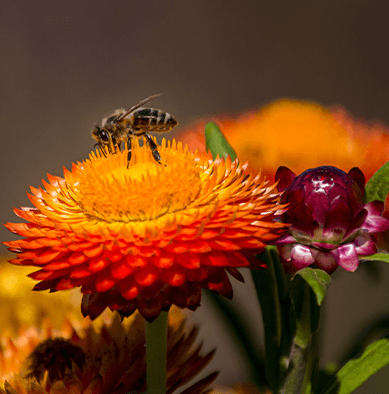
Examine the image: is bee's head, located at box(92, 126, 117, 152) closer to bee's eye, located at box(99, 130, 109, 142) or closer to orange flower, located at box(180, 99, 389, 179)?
bee's eye, located at box(99, 130, 109, 142)

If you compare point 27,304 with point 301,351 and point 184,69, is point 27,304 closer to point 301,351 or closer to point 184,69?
point 301,351

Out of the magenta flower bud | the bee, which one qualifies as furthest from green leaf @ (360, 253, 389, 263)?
the bee

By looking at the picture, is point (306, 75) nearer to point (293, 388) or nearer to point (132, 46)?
point (132, 46)

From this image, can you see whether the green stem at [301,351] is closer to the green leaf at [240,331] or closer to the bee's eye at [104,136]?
the green leaf at [240,331]

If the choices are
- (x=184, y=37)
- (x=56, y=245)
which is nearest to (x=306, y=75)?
(x=184, y=37)

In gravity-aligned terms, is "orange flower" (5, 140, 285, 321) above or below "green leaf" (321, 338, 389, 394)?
above

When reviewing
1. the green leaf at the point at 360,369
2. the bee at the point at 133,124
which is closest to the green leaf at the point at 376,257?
the green leaf at the point at 360,369
